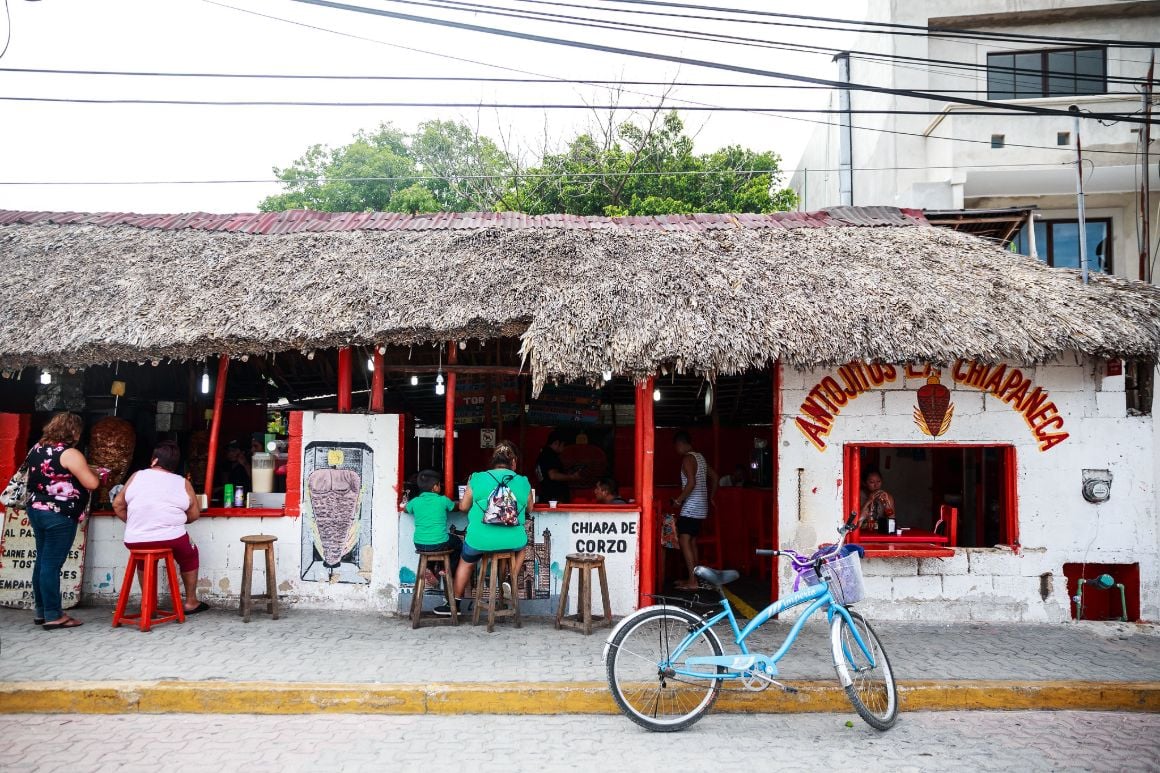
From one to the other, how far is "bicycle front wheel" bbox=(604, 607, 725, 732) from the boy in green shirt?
275 cm

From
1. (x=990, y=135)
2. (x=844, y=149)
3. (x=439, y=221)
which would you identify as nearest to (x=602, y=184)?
(x=844, y=149)

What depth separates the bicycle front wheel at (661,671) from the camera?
532 cm

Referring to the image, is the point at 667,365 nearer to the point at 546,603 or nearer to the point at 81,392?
the point at 546,603

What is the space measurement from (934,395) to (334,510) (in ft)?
21.5

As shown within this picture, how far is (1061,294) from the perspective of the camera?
25.8 feet

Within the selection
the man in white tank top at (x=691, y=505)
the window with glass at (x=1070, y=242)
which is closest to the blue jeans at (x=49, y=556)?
the man in white tank top at (x=691, y=505)

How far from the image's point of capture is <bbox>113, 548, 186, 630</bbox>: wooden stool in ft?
23.3

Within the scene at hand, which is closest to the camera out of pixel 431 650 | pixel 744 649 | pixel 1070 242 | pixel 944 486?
pixel 744 649

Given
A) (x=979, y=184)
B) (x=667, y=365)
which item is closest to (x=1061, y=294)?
(x=667, y=365)

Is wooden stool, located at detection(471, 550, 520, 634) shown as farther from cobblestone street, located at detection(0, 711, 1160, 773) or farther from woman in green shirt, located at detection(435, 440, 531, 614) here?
cobblestone street, located at detection(0, 711, 1160, 773)

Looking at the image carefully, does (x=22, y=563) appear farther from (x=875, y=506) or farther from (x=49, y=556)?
(x=875, y=506)

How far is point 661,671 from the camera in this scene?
212 inches

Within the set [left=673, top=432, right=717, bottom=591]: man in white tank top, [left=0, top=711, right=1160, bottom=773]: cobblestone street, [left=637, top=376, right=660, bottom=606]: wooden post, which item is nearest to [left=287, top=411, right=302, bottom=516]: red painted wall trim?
[left=0, top=711, right=1160, bottom=773]: cobblestone street

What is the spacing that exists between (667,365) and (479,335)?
1.88 metres
